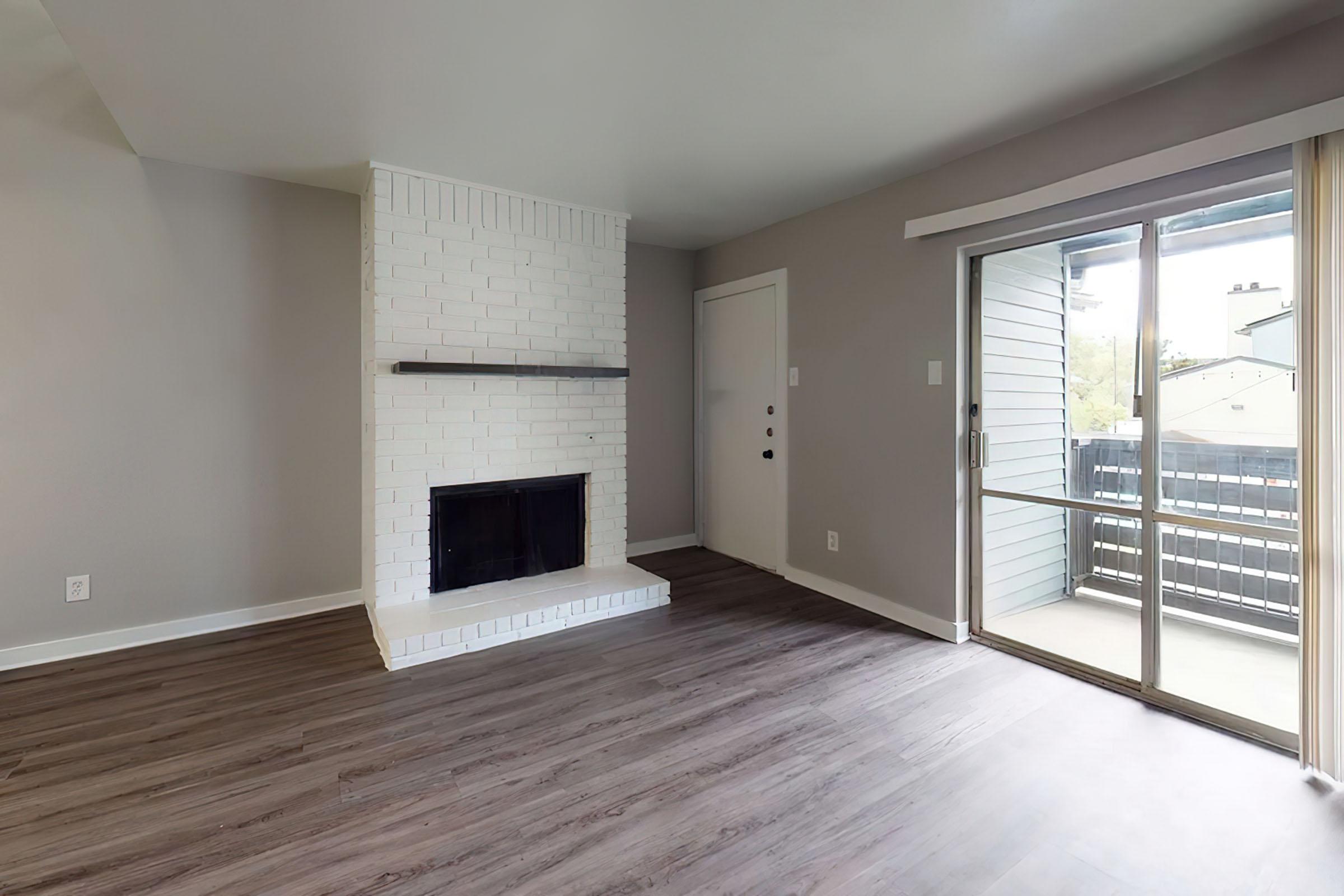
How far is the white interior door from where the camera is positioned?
429 cm

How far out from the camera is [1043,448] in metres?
2.93

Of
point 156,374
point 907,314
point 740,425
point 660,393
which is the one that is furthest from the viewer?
point 660,393

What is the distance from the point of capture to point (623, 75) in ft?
7.43

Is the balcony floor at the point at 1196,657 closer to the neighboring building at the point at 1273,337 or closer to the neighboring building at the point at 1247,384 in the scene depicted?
the neighboring building at the point at 1247,384

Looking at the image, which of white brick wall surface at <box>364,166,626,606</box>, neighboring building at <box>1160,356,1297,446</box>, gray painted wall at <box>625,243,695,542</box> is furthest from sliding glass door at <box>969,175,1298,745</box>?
gray painted wall at <box>625,243,695,542</box>

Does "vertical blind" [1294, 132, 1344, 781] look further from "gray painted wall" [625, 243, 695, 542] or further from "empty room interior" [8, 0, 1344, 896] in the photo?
"gray painted wall" [625, 243, 695, 542]

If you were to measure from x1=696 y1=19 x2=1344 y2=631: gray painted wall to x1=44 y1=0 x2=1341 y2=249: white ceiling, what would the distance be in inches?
4.4

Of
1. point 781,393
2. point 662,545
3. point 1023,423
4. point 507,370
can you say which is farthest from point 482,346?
point 1023,423

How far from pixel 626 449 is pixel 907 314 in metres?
1.98

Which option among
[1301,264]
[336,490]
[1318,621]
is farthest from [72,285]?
[1318,621]

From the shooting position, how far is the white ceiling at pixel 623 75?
1.90 m

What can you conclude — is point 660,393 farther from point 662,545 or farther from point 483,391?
point 483,391

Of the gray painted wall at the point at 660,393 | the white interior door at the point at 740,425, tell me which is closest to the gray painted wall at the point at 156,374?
the gray painted wall at the point at 660,393

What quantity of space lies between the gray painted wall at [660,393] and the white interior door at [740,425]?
0.16 m
